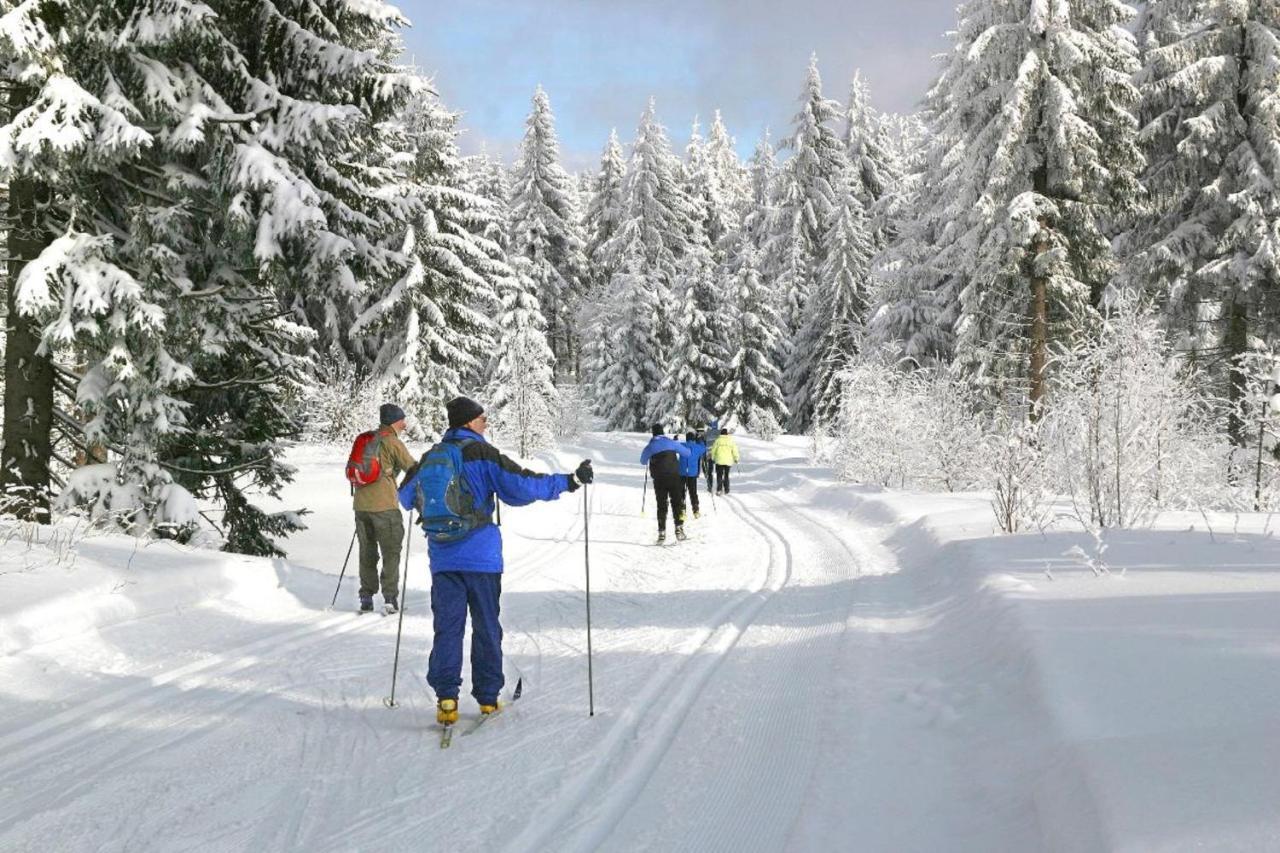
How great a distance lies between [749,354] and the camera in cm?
4028

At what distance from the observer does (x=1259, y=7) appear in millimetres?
19188

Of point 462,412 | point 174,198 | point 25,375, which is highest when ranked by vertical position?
point 174,198

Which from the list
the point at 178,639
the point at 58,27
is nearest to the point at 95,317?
the point at 58,27

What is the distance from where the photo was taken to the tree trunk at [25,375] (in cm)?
830

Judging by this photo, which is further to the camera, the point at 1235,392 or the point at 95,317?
the point at 1235,392

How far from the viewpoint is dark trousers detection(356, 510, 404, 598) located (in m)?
8.20

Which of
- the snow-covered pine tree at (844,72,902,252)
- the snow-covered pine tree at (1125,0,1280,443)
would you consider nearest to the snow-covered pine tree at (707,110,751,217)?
the snow-covered pine tree at (844,72,902,252)

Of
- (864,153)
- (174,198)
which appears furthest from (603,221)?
(174,198)

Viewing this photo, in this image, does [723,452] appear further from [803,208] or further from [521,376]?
[803,208]

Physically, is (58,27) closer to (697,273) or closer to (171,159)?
(171,159)

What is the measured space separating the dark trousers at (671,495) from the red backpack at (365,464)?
551 cm

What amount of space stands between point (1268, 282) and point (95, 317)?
23022mm

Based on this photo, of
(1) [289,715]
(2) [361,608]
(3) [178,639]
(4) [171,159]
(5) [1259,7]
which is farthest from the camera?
(5) [1259,7]

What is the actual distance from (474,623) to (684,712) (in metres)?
1.41
